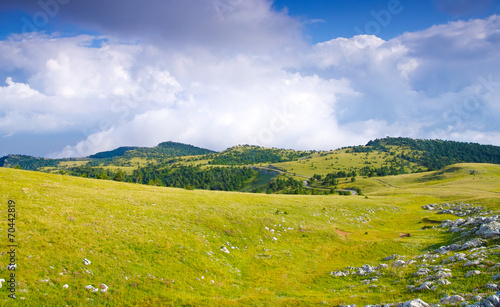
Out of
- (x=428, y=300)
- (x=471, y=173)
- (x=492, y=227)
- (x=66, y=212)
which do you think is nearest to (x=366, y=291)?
(x=428, y=300)

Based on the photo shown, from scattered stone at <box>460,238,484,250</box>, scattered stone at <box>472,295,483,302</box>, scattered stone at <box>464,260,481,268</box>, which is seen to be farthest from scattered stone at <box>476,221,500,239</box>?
scattered stone at <box>472,295,483,302</box>

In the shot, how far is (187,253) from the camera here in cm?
2609

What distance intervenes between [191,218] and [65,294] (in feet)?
67.3

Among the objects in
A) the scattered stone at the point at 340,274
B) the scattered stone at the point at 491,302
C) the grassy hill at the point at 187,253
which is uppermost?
the scattered stone at the point at 491,302

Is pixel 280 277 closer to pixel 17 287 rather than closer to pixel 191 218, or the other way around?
pixel 191 218

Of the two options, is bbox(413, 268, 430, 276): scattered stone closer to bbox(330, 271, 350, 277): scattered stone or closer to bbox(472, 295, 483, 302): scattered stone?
bbox(472, 295, 483, 302): scattered stone

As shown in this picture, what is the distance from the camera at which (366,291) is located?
20.2 m

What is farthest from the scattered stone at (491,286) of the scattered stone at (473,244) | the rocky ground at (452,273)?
the scattered stone at (473,244)

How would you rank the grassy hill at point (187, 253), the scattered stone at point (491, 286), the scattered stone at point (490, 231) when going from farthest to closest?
1. the scattered stone at point (490, 231)
2. the grassy hill at point (187, 253)
3. the scattered stone at point (491, 286)

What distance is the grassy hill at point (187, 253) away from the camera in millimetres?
17734

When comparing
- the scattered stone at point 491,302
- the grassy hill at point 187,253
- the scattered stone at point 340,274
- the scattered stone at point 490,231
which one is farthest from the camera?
the scattered stone at point 490,231

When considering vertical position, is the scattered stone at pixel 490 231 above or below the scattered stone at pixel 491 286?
above

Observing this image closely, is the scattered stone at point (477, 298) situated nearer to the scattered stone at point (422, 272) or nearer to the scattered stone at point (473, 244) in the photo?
the scattered stone at point (422, 272)

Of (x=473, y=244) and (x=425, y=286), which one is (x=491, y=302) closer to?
(x=425, y=286)
